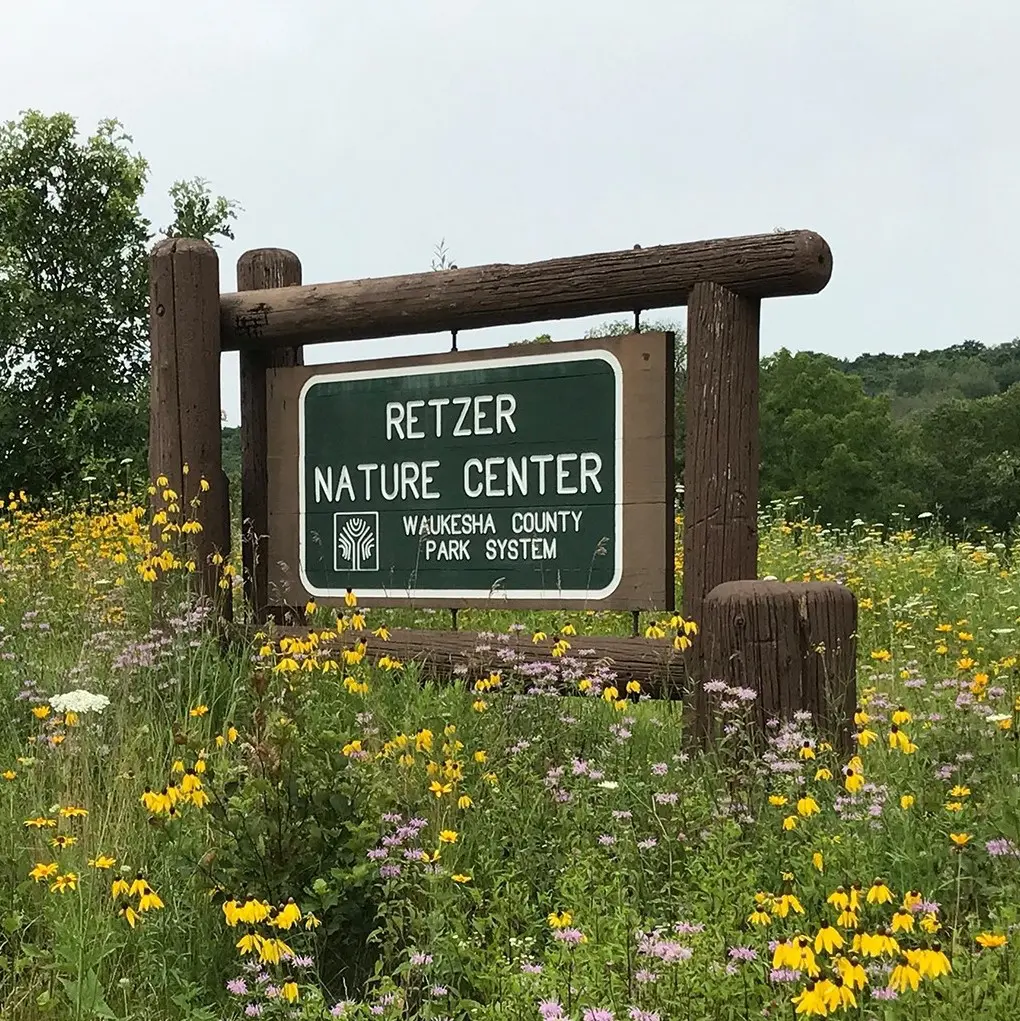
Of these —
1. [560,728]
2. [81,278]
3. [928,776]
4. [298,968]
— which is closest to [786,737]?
[928,776]

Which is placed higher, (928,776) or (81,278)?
(81,278)

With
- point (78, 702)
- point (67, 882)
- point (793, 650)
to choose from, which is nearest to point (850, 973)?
point (67, 882)

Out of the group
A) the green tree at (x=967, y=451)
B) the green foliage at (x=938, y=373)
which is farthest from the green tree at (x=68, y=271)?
the green foliage at (x=938, y=373)

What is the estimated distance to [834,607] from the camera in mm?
3715

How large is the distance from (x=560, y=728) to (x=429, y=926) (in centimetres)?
142

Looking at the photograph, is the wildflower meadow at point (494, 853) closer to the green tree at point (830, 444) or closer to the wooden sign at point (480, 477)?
the wooden sign at point (480, 477)

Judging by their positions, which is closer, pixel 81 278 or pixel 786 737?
pixel 786 737

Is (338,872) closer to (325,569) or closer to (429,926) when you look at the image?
(429,926)

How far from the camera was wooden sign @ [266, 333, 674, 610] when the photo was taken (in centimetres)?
425

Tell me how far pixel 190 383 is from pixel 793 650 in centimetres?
308

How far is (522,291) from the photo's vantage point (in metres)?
4.42

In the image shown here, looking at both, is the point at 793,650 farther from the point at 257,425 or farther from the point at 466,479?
the point at 257,425

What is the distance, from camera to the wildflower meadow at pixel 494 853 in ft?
6.81

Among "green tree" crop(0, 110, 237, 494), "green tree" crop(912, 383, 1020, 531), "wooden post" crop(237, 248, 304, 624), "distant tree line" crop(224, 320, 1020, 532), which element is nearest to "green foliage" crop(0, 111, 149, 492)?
"green tree" crop(0, 110, 237, 494)
